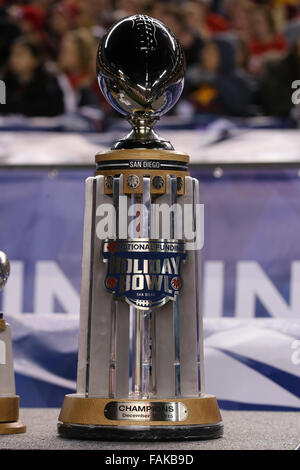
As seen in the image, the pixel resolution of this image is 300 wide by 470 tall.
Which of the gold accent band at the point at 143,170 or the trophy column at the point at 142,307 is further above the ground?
the gold accent band at the point at 143,170

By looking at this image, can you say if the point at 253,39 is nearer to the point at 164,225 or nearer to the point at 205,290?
the point at 205,290

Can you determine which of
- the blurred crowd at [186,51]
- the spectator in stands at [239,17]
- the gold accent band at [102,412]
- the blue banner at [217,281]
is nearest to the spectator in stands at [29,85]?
the blurred crowd at [186,51]

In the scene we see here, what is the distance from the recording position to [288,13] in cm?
350

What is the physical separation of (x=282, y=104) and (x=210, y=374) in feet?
3.36

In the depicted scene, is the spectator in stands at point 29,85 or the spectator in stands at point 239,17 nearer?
the spectator in stands at point 29,85

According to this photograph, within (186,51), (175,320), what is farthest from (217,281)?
(186,51)

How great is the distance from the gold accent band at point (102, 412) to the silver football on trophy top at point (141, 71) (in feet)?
1.95

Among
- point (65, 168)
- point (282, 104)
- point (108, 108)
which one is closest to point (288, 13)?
point (282, 104)

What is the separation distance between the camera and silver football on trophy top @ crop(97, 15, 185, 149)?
6.96ft

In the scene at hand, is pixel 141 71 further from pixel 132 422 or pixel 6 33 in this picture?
pixel 6 33

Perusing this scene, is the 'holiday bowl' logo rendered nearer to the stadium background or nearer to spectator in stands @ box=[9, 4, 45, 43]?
the stadium background

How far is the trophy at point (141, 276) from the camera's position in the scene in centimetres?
206

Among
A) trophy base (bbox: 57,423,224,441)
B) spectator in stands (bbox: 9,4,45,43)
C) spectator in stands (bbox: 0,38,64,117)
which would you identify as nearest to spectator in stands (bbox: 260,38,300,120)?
spectator in stands (bbox: 0,38,64,117)

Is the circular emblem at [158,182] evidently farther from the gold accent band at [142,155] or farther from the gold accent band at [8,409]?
the gold accent band at [8,409]
